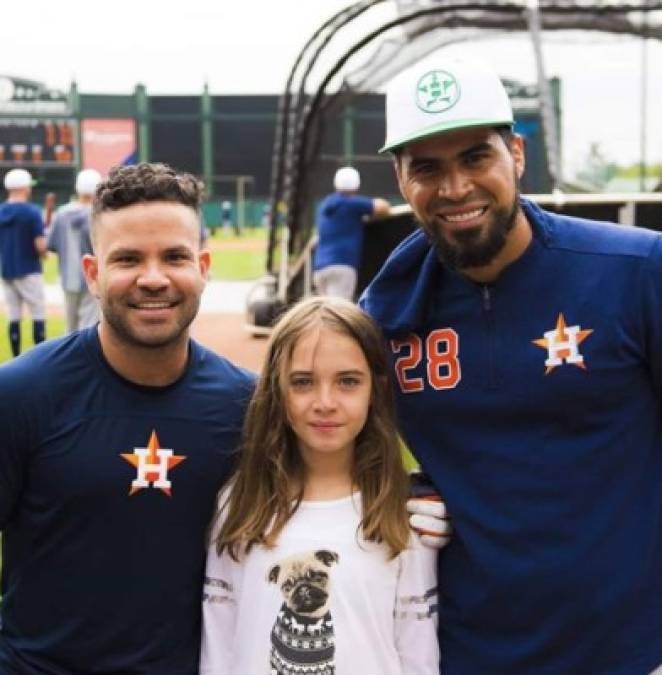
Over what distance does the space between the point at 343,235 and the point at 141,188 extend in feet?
26.6

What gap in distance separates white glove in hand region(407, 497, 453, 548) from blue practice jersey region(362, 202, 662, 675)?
0.03m

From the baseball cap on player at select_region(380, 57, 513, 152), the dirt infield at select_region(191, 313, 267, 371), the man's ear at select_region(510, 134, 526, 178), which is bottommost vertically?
the dirt infield at select_region(191, 313, 267, 371)

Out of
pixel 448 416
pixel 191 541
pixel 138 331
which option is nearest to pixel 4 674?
pixel 191 541

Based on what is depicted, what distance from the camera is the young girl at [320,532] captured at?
211 centimetres

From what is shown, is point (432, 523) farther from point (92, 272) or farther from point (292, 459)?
point (92, 272)

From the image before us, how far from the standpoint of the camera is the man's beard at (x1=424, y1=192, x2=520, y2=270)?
6.75 feet

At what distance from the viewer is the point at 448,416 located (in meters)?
2.17

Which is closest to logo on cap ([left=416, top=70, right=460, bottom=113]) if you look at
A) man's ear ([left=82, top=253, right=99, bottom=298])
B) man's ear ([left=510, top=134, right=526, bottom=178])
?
Result: man's ear ([left=510, top=134, right=526, bottom=178])

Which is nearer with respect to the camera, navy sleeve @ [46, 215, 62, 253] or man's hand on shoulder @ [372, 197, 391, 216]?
navy sleeve @ [46, 215, 62, 253]

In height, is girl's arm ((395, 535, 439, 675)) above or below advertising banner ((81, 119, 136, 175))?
below

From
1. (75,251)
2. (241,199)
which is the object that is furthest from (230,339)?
(241,199)

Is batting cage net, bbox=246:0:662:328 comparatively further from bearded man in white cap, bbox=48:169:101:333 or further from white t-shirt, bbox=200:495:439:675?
white t-shirt, bbox=200:495:439:675

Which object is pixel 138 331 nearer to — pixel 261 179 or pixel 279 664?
pixel 279 664

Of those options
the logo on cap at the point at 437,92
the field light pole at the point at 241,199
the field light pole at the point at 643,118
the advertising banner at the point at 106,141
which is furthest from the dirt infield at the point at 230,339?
the advertising banner at the point at 106,141
